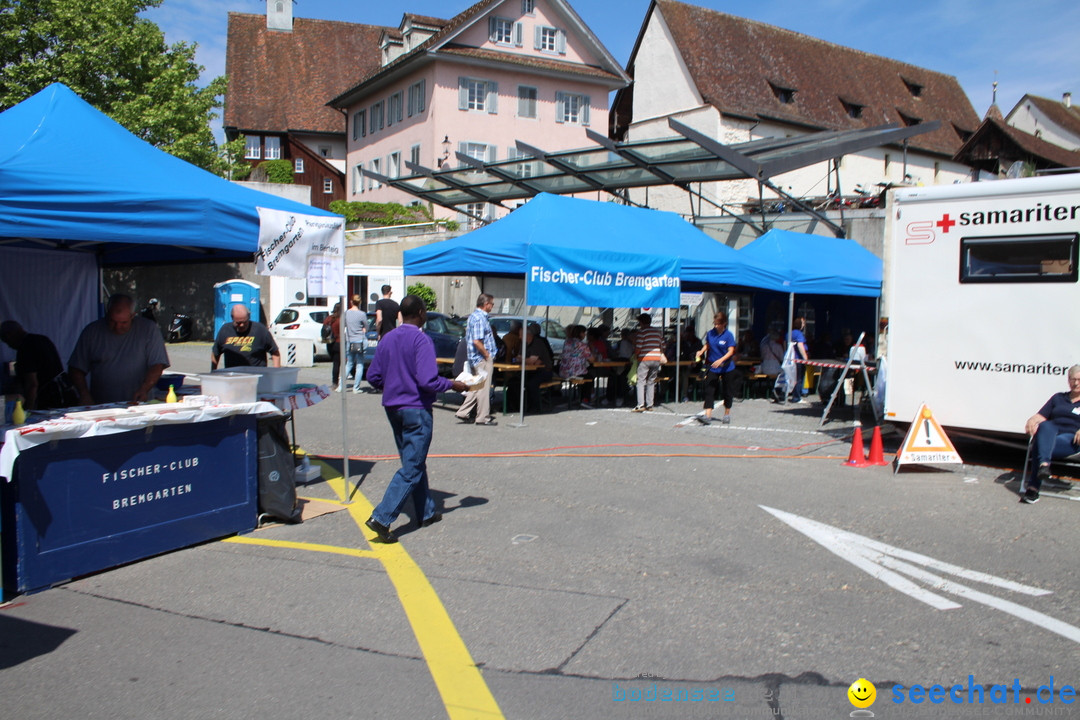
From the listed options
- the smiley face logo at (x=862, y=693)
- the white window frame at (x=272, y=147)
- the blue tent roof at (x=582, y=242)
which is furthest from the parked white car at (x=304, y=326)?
the white window frame at (x=272, y=147)

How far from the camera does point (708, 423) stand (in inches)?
485

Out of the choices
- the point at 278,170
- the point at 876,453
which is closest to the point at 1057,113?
the point at 278,170

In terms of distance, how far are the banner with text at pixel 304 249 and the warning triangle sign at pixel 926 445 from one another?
20.1ft

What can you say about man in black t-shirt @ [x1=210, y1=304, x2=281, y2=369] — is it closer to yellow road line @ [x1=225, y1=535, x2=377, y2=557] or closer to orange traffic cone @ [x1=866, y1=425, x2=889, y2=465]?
yellow road line @ [x1=225, y1=535, x2=377, y2=557]

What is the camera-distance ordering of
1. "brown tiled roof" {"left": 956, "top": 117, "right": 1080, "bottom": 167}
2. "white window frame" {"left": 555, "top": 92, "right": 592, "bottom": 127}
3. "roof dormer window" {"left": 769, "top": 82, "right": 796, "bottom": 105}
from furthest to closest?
"white window frame" {"left": 555, "top": 92, "right": 592, "bottom": 127} → "roof dormer window" {"left": 769, "top": 82, "right": 796, "bottom": 105} → "brown tiled roof" {"left": 956, "top": 117, "right": 1080, "bottom": 167}

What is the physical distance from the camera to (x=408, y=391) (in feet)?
20.0

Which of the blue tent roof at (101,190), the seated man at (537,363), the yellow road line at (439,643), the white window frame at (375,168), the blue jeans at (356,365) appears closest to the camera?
the yellow road line at (439,643)

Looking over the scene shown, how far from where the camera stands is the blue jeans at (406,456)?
19.6ft

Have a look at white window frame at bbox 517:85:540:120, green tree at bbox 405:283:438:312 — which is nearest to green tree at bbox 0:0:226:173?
green tree at bbox 405:283:438:312

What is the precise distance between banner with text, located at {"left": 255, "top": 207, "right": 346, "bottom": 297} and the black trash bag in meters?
1.15

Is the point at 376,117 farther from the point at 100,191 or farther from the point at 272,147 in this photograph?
the point at 100,191

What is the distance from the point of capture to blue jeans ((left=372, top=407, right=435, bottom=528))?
5969 millimetres

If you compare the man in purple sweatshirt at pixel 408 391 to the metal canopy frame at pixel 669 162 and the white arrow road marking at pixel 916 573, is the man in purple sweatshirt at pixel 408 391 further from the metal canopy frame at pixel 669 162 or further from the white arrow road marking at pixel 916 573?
the metal canopy frame at pixel 669 162

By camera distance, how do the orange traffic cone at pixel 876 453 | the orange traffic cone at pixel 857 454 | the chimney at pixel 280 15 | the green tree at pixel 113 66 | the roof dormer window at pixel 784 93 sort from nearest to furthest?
the orange traffic cone at pixel 857 454 → the orange traffic cone at pixel 876 453 → the green tree at pixel 113 66 → the roof dormer window at pixel 784 93 → the chimney at pixel 280 15
